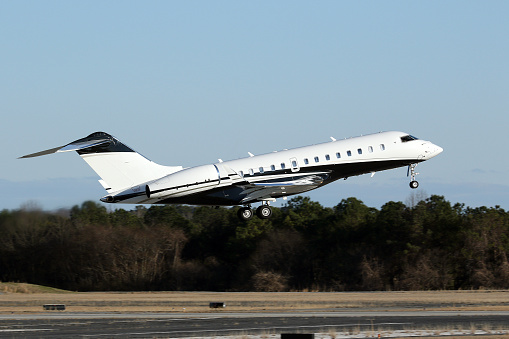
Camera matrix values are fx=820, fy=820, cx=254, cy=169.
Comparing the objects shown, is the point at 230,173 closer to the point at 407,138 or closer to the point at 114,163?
the point at 114,163

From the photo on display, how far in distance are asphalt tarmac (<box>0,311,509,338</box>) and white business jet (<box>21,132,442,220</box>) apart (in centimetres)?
663

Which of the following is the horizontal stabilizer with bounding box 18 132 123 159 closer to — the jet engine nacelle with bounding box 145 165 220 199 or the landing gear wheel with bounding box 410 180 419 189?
the jet engine nacelle with bounding box 145 165 220 199

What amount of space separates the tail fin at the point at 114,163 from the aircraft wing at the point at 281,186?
14.8ft

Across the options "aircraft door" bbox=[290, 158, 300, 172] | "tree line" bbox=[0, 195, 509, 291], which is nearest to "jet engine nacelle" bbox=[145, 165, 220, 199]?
"aircraft door" bbox=[290, 158, 300, 172]

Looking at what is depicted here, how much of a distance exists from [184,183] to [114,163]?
4.76 metres

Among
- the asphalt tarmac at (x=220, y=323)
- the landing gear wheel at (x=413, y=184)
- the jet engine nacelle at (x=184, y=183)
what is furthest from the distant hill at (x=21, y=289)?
the landing gear wheel at (x=413, y=184)

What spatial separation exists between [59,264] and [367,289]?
3569cm

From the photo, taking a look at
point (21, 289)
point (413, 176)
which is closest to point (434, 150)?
point (413, 176)

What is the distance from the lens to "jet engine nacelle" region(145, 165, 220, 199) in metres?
→ 45.4

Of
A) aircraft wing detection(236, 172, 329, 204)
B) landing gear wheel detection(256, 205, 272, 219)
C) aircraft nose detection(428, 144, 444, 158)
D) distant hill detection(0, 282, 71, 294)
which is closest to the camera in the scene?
aircraft wing detection(236, 172, 329, 204)

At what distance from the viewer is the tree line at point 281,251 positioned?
8650cm

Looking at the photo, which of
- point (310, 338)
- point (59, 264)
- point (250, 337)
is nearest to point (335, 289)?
point (59, 264)

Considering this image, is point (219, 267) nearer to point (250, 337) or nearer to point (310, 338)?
point (250, 337)

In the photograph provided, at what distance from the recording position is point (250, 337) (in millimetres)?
34031
